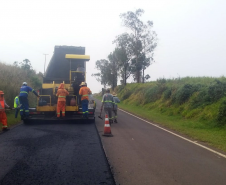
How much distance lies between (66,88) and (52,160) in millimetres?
8490

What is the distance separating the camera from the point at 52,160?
657cm

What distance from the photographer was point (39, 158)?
6.76 metres

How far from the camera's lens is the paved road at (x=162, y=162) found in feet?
18.3

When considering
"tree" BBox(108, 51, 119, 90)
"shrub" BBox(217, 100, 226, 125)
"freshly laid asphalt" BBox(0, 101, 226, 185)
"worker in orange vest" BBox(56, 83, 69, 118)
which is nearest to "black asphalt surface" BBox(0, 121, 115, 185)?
"freshly laid asphalt" BBox(0, 101, 226, 185)

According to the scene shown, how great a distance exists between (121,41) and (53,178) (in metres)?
39.4

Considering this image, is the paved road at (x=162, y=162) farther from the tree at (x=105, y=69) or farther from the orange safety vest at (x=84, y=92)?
the tree at (x=105, y=69)

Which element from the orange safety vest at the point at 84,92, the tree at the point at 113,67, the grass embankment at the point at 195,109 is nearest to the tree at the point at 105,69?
the tree at the point at 113,67

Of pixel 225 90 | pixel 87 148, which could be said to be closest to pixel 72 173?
pixel 87 148

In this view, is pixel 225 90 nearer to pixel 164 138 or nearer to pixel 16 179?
pixel 164 138

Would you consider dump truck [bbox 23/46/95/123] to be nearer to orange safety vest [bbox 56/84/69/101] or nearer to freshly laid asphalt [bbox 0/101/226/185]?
orange safety vest [bbox 56/84/69/101]

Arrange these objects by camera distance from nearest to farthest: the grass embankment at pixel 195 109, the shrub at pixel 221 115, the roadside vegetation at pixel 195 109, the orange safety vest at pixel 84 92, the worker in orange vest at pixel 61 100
A: the grass embankment at pixel 195 109 < the roadside vegetation at pixel 195 109 < the worker in orange vest at pixel 61 100 < the orange safety vest at pixel 84 92 < the shrub at pixel 221 115

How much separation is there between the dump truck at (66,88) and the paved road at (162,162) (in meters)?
4.59

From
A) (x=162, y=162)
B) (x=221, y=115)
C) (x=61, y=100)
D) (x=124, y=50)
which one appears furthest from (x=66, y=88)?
(x=124, y=50)

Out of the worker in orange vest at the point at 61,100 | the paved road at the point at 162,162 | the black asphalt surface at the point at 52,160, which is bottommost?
the paved road at the point at 162,162
